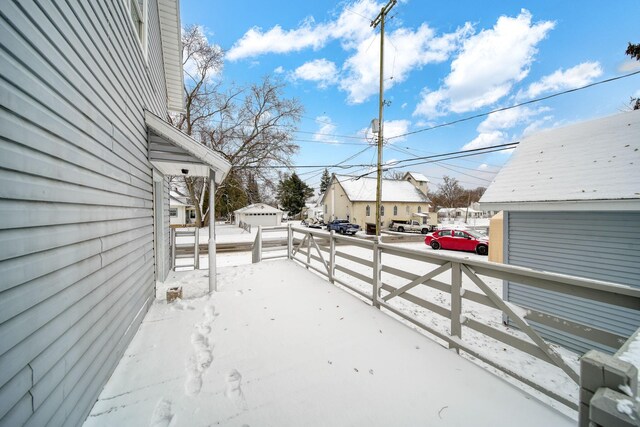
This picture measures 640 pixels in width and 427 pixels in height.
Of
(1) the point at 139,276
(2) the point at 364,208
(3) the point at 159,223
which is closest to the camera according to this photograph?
(1) the point at 139,276

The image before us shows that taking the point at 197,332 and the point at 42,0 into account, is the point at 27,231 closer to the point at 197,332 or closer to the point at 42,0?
the point at 42,0

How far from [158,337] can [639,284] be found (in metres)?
7.73

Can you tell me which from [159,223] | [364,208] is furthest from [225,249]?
[364,208]

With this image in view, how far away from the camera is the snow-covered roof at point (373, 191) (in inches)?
1117

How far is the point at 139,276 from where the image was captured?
10.8 ft

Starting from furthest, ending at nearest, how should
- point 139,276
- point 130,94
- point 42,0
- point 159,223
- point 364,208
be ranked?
A: point 364,208 < point 159,223 < point 139,276 < point 130,94 < point 42,0

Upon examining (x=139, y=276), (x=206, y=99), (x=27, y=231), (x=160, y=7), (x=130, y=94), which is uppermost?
(x=206, y=99)

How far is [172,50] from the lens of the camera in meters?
6.65

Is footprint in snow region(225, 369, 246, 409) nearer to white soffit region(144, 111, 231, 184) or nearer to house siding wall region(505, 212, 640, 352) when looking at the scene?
white soffit region(144, 111, 231, 184)

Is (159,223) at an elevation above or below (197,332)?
above

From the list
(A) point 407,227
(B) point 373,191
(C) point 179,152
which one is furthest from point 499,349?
(B) point 373,191

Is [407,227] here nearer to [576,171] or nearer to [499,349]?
[576,171]

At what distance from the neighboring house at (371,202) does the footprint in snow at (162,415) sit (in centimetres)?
2634

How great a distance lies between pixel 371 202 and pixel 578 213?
76.2ft
